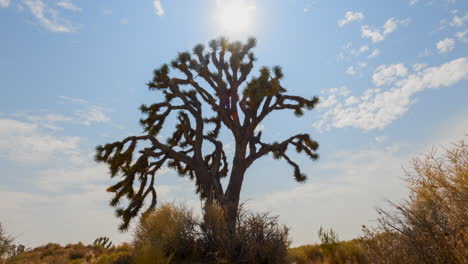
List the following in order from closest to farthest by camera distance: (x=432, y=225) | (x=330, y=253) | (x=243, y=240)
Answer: (x=432, y=225)
(x=243, y=240)
(x=330, y=253)

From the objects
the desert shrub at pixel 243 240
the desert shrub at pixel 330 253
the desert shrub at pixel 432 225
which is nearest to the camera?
the desert shrub at pixel 432 225

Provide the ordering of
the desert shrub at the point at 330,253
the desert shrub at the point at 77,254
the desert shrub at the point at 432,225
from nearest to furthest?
the desert shrub at the point at 432,225 → the desert shrub at the point at 330,253 → the desert shrub at the point at 77,254

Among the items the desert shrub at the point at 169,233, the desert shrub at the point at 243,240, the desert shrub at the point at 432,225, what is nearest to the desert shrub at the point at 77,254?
the desert shrub at the point at 169,233

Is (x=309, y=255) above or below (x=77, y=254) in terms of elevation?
below

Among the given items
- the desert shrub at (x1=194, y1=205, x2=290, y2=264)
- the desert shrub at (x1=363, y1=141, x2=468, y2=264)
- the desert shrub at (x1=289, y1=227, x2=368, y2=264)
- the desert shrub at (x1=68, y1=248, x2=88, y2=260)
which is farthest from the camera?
the desert shrub at (x1=68, y1=248, x2=88, y2=260)

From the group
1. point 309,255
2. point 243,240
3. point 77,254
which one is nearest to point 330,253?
point 309,255

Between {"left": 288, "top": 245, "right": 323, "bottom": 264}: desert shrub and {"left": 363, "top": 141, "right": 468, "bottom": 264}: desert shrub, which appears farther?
{"left": 288, "top": 245, "right": 323, "bottom": 264}: desert shrub

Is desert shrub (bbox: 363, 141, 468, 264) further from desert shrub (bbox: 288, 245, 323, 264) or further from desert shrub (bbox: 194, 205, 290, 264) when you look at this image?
desert shrub (bbox: 288, 245, 323, 264)

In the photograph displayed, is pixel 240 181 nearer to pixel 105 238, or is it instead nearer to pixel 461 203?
pixel 461 203

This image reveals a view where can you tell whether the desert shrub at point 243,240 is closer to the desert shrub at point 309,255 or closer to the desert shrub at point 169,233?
the desert shrub at point 169,233

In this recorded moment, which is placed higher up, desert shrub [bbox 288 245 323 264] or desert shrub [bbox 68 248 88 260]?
desert shrub [bbox 68 248 88 260]

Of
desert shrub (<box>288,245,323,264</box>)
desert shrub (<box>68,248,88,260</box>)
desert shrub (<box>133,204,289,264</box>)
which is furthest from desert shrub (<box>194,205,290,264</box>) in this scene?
desert shrub (<box>68,248,88,260</box>)

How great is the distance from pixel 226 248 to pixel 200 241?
81cm

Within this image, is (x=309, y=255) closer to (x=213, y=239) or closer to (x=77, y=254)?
(x=213, y=239)
